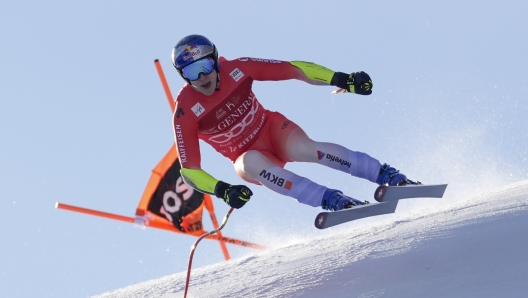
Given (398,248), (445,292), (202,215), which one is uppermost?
(202,215)

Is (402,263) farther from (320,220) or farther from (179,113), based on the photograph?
(179,113)

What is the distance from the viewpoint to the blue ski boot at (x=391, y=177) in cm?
652

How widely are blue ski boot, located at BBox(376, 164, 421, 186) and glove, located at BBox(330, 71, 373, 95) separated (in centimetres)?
71

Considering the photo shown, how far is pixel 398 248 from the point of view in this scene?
19.6 ft

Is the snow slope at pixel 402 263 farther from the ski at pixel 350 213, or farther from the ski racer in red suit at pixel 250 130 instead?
the ski racer in red suit at pixel 250 130

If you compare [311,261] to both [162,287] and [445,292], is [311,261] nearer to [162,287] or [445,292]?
[162,287]

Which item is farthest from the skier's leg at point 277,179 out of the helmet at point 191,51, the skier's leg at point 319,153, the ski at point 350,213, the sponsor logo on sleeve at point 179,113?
the helmet at point 191,51

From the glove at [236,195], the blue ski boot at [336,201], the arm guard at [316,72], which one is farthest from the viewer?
the arm guard at [316,72]

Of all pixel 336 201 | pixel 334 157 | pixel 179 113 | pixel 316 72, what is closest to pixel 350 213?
pixel 336 201

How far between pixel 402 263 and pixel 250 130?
2169 millimetres

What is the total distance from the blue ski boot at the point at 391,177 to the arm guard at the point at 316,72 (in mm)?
956

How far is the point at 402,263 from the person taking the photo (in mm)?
5418

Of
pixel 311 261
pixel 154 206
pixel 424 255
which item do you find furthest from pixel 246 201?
pixel 154 206

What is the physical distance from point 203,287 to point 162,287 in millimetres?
684
